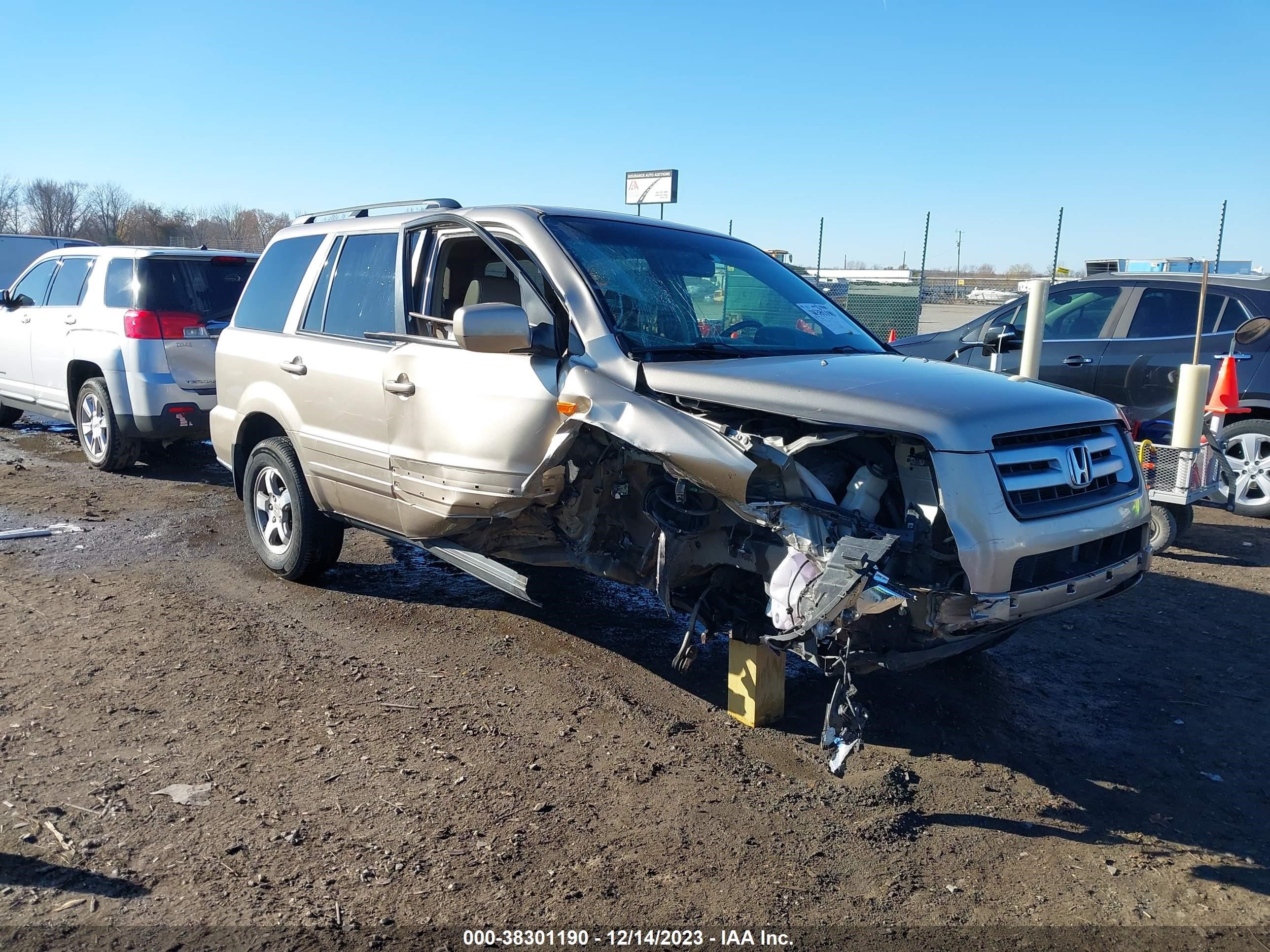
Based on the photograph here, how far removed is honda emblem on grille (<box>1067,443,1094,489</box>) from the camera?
12.1ft

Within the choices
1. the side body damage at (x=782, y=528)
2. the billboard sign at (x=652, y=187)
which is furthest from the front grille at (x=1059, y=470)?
the billboard sign at (x=652, y=187)

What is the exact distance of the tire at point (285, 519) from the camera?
564 centimetres

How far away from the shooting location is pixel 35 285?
33.4ft

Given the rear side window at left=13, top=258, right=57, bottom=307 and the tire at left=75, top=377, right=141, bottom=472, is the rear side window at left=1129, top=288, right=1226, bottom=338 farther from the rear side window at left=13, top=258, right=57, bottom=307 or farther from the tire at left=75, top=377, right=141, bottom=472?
the rear side window at left=13, top=258, right=57, bottom=307

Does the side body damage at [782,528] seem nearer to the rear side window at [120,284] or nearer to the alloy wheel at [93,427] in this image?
the rear side window at [120,284]

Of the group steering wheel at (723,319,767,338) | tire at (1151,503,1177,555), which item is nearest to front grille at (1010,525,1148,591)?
steering wheel at (723,319,767,338)

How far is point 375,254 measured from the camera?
206 inches

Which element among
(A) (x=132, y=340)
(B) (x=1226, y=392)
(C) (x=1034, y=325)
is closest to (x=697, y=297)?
(C) (x=1034, y=325)

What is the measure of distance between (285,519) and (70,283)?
546 centimetres

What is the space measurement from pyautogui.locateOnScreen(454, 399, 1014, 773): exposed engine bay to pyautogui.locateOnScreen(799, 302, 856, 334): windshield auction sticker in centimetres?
139

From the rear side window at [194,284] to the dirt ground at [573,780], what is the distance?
11.2 feet

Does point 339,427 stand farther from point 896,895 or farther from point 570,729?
point 896,895

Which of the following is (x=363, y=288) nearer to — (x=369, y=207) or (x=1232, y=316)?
(x=369, y=207)

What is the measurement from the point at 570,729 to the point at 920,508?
1722 mm
